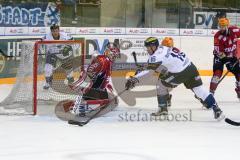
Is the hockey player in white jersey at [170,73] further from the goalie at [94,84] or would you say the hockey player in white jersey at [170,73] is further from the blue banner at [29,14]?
the blue banner at [29,14]

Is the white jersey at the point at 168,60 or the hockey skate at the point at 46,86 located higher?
the white jersey at the point at 168,60

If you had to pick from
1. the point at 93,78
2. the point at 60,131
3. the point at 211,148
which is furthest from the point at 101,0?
the point at 211,148

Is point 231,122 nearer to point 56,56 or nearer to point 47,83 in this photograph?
point 47,83

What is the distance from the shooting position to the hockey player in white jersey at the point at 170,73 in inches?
209

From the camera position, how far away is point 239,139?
473cm

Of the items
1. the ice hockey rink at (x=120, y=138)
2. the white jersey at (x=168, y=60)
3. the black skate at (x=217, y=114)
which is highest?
the white jersey at (x=168, y=60)

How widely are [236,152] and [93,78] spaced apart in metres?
1.91

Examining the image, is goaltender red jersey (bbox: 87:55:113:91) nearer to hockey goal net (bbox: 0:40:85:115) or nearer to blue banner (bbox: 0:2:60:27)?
hockey goal net (bbox: 0:40:85:115)

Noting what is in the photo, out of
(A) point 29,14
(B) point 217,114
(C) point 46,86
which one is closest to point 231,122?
(B) point 217,114

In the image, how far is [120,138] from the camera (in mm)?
4734

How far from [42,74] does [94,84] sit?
94 centimetres

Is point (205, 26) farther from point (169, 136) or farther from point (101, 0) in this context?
point (169, 136)

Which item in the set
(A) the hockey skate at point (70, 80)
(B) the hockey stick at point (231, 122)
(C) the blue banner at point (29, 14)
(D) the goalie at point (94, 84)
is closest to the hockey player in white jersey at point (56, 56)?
(A) the hockey skate at point (70, 80)

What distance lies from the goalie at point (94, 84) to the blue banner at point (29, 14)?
3277mm
